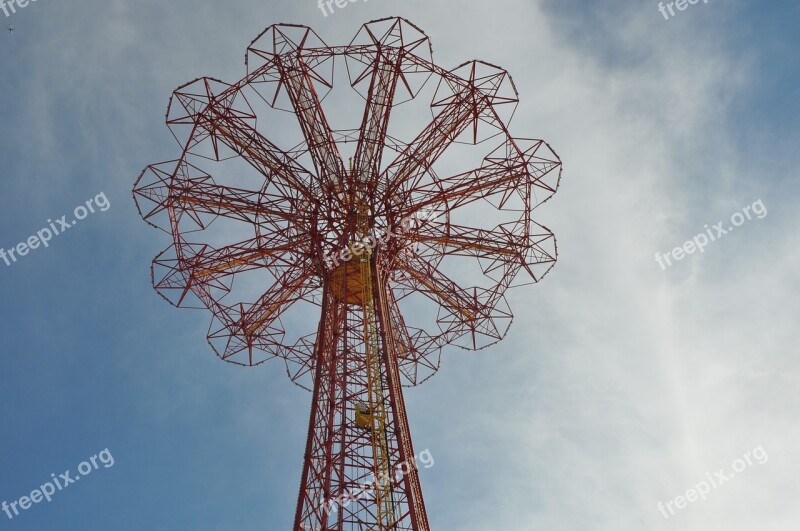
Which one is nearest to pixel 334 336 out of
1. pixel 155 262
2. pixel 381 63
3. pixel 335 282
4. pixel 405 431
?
pixel 335 282

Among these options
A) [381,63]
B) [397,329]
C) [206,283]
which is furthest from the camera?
[397,329]

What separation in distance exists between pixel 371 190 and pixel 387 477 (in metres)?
11.0

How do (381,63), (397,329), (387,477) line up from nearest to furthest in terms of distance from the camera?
(387,477) < (381,63) < (397,329)

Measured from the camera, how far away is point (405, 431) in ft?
110

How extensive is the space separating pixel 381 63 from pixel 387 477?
14998mm

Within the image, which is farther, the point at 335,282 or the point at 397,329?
the point at 397,329

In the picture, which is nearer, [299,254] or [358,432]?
[358,432]

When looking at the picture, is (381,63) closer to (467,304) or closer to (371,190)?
(371,190)

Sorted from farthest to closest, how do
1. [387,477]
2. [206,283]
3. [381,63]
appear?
[206,283] → [381,63] → [387,477]

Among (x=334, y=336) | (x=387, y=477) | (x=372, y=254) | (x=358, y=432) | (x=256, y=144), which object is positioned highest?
(x=256, y=144)

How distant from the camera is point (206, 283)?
37.5 meters

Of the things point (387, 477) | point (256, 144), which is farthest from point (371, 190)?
point (387, 477)

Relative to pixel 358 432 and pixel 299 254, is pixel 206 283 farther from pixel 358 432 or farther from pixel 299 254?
pixel 358 432

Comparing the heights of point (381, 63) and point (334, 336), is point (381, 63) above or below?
above
